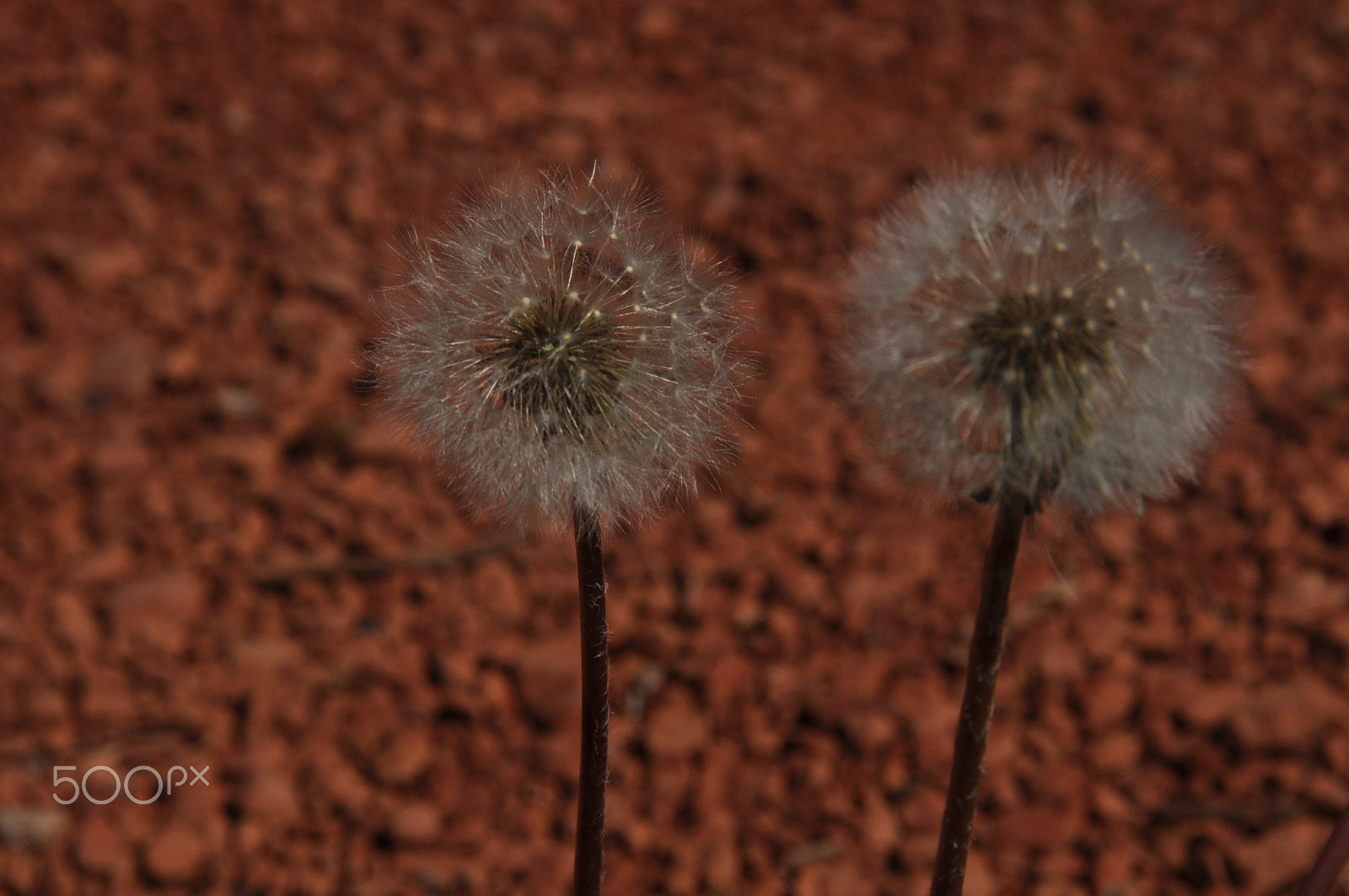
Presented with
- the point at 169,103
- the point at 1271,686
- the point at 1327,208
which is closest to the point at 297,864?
the point at 1271,686

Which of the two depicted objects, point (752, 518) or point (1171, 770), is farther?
point (752, 518)

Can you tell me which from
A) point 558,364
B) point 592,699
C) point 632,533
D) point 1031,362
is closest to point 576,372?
point 558,364

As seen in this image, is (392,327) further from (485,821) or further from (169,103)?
(169,103)

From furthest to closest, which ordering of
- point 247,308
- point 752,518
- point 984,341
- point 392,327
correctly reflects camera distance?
point 247,308, point 752,518, point 392,327, point 984,341

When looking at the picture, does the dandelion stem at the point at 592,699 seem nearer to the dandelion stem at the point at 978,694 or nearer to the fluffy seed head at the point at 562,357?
the fluffy seed head at the point at 562,357

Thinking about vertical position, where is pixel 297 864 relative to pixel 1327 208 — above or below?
below

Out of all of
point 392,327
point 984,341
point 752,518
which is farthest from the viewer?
point 752,518

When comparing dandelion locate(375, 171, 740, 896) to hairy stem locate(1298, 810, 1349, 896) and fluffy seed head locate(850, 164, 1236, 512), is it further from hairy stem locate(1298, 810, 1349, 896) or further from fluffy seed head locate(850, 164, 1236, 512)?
hairy stem locate(1298, 810, 1349, 896)

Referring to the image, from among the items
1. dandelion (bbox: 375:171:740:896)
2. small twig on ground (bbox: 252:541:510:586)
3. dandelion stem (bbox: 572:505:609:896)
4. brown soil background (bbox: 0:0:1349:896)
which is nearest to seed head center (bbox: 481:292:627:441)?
dandelion (bbox: 375:171:740:896)
